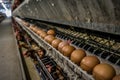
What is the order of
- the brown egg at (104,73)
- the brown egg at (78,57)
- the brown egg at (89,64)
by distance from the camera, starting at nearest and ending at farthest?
1. the brown egg at (104,73)
2. the brown egg at (89,64)
3. the brown egg at (78,57)

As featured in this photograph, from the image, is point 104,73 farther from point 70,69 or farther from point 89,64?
point 70,69

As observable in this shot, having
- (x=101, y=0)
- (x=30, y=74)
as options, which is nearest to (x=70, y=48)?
(x=101, y=0)

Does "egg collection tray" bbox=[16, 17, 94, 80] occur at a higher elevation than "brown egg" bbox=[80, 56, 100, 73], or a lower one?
lower

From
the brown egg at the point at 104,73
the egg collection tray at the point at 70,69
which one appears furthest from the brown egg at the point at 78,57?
the brown egg at the point at 104,73

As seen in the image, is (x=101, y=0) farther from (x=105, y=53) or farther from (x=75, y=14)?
(x=75, y=14)

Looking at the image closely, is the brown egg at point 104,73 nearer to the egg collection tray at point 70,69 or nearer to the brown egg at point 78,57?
the egg collection tray at point 70,69

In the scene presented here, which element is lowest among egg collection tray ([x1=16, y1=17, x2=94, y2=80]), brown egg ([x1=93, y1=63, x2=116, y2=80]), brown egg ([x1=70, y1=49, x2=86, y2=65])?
egg collection tray ([x1=16, y1=17, x2=94, y2=80])

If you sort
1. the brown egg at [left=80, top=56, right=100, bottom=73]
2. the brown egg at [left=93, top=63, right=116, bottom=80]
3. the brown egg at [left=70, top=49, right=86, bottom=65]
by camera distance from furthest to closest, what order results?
the brown egg at [left=70, top=49, right=86, bottom=65]
the brown egg at [left=80, top=56, right=100, bottom=73]
the brown egg at [left=93, top=63, right=116, bottom=80]

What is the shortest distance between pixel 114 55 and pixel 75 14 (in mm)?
763

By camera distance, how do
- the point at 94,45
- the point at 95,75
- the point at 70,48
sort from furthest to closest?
1. the point at 94,45
2. the point at 70,48
3. the point at 95,75

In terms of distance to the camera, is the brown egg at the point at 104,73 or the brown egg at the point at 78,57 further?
the brown egg at the point at 78,57

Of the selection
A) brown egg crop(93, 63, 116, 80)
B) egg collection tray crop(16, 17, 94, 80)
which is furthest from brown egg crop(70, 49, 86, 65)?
brown egg crop(93, 63, 116, 80)

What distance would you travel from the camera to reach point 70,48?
66.6 inches

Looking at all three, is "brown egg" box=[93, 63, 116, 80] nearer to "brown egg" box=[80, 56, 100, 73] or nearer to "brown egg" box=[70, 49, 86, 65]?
"brown egg" box=[80, 56, 100, 73]
